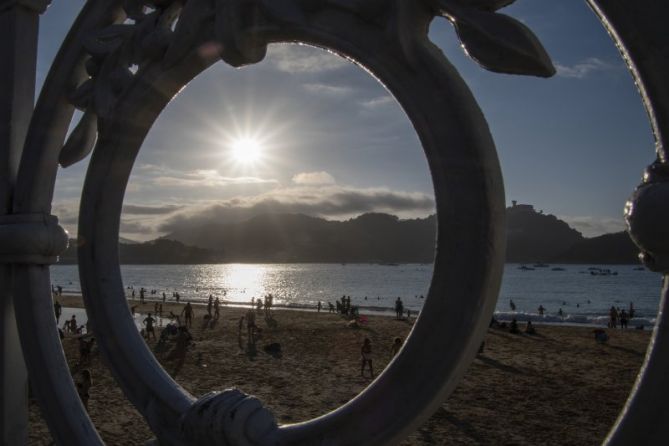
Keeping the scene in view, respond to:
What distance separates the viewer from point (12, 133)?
7.29 ft

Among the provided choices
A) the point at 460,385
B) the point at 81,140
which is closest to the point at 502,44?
the point at 81,140

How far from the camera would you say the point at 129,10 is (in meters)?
1.88

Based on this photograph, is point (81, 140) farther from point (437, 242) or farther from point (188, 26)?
point (437, 242)

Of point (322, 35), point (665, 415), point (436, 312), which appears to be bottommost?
point (665, 415)

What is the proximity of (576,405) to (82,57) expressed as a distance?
12.5m

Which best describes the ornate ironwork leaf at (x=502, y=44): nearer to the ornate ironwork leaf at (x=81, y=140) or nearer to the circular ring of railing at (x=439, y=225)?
the circular ring of railing at (x=439, y=225)

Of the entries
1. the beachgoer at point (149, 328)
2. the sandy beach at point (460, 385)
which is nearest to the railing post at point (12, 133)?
the sandy beach at point (460, 385)

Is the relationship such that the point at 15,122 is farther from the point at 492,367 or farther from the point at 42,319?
the point at 492,367

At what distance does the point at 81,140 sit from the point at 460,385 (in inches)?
495

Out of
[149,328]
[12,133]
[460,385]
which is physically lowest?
[460,385]

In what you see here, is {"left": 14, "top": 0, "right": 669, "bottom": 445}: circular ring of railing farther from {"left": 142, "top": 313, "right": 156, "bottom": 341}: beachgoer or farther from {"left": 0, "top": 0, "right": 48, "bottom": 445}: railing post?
{"left": 142, "top": 313, "right": 156, "bottom": 341}: beachgoer

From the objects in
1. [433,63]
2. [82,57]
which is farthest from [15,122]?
[433,63]

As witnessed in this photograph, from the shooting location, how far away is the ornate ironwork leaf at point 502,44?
42.1 inches

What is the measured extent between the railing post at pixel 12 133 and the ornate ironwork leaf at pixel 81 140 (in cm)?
35
